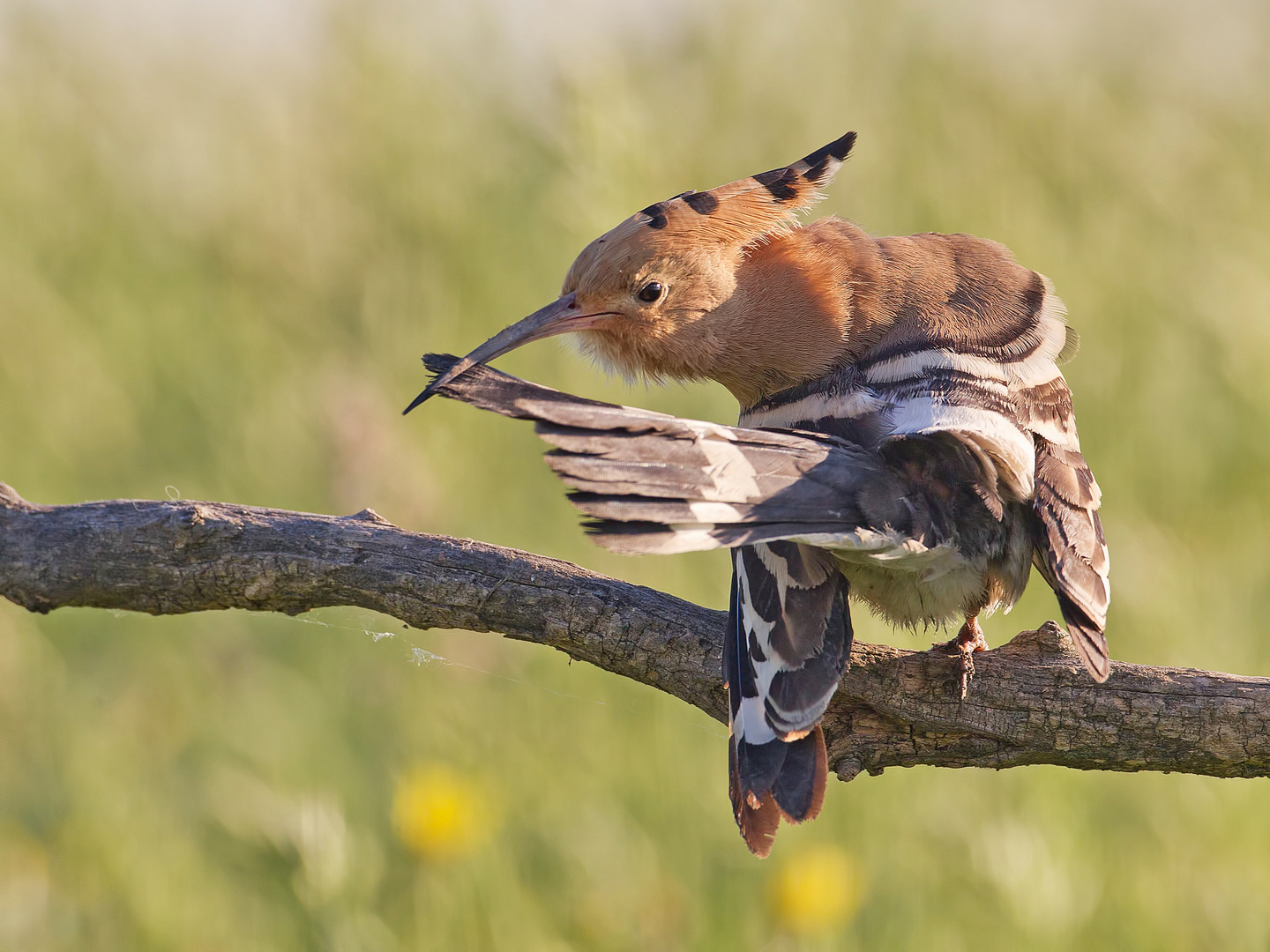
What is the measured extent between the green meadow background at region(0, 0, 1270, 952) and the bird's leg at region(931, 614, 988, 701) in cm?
67

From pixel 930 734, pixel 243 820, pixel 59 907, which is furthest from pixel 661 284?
pixel 59 907

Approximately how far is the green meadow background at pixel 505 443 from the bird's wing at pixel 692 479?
1259mm

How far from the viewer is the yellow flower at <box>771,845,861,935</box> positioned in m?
3.07

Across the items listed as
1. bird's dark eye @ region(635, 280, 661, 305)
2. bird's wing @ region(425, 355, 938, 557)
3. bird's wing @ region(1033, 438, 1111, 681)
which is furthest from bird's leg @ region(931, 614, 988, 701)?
bird's dark eye @ region(635, 280, 661, 305)

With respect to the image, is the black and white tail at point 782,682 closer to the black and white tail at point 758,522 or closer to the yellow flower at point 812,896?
the black and white tail at point 758,522

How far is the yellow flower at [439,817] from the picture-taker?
3154mm

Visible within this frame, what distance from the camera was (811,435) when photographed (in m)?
2.14

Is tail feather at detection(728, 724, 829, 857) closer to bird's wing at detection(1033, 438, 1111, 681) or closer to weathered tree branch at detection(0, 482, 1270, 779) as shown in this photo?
weathered tree branch at detection(0, 482, 1270, 779)

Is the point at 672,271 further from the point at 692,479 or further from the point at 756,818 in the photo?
the point at 756,818

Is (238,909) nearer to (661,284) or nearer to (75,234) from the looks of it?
(661,284)

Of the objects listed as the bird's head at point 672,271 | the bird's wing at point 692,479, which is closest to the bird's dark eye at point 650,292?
the bird's head at point 672,271

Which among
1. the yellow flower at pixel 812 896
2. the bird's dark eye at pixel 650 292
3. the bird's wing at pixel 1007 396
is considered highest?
the bird's dark eye at pixel 650 292

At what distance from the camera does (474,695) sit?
3811 millimetres

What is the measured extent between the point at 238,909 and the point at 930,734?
6.37 ft
